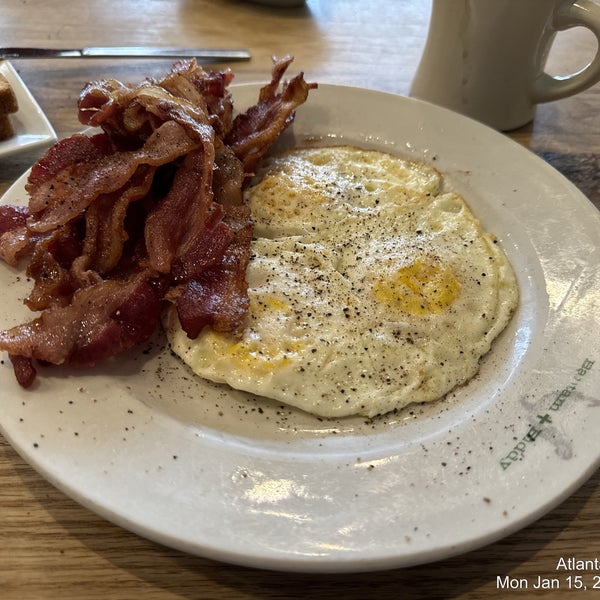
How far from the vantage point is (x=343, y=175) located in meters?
1.91

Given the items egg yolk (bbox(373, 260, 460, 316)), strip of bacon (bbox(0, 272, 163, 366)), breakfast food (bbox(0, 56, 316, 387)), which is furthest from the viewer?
egg yolk (bbox(373, 260, 460, 316))

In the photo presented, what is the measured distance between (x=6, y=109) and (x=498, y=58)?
5.82 ft

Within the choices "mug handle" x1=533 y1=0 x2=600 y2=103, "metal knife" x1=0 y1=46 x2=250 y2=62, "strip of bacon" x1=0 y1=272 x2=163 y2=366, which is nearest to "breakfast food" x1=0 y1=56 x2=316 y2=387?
"strip of bacon" x1=0 y1=272 x2=163 y2=366

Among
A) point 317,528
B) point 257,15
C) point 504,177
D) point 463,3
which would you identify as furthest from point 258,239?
point 257,15

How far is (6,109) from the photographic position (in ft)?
6.63

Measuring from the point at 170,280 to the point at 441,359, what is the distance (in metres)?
0.73

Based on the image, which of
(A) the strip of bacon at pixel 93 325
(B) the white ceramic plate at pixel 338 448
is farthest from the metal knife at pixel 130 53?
(A) the strip of bacon at pixel 93 325

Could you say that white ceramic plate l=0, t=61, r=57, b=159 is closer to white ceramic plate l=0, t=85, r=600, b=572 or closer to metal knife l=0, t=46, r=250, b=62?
metal knife l=0, t=46, r=250, b=62

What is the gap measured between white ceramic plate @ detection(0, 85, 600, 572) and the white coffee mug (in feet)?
2.41

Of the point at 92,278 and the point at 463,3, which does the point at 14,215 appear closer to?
the point at 92,278

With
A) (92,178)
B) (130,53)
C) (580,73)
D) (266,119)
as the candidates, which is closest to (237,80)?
(130,53)

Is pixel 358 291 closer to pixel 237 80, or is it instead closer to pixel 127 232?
pixel 127 232

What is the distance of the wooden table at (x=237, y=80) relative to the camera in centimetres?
111

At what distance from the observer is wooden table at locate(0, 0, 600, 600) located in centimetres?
111
